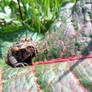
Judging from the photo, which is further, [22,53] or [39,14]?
[39,14]

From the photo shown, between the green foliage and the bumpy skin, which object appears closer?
the bumpy skin

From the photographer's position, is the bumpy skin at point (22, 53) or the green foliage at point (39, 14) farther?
the green foliage at point (39, 14)

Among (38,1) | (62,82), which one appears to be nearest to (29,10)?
(38,1)

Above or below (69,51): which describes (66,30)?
above

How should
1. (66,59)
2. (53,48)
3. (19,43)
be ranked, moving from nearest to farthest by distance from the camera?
(66,59), (53,48), (19,43)

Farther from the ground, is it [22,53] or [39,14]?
[39,14]

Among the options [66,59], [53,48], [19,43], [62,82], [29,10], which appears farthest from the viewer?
[29,10]

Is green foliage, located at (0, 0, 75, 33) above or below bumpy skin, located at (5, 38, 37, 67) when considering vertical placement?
A: above

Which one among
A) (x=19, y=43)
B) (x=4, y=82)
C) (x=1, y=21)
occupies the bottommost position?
(x=4, y=82)

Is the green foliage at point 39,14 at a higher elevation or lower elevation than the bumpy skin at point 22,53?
higher

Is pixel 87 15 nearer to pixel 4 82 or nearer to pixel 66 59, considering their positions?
pixel 66 59

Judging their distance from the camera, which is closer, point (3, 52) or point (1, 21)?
point (3, 52)
